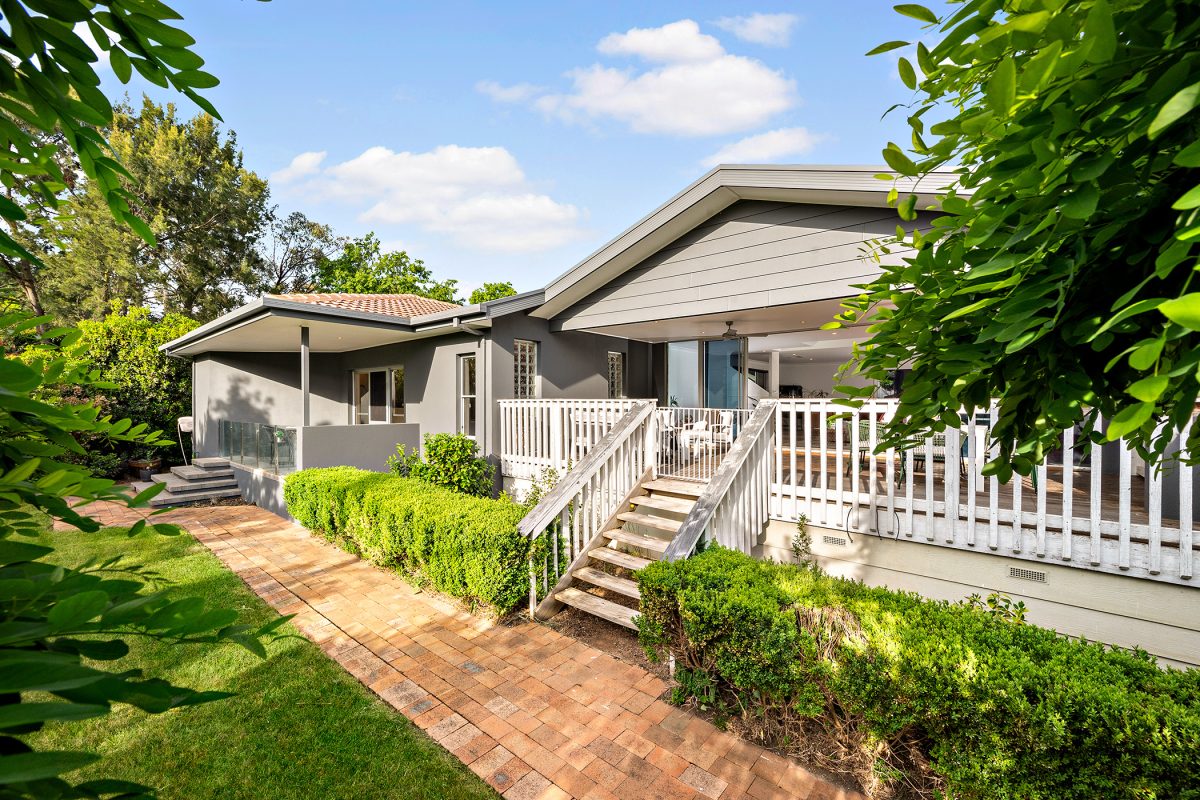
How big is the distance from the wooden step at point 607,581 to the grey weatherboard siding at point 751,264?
4.02 metres

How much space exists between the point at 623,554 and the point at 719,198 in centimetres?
482

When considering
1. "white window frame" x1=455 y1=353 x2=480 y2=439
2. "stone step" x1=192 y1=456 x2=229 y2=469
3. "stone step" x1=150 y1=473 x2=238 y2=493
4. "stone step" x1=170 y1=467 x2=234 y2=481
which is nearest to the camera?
"white window frame" x1=455 y1=353 x2=480 y2=439

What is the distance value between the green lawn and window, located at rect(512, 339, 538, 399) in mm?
5631

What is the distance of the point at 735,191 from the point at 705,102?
12.5 feet

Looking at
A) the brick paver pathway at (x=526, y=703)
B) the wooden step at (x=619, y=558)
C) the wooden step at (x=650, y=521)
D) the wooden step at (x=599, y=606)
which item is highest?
the wooden step at (x=650, y=521)

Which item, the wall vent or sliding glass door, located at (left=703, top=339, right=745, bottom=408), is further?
sliding glass door, located at (left=703, top=339, right=745, bottom=408)

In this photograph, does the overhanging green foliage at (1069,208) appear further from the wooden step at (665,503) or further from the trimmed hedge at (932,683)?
the wooden step at (665,503)

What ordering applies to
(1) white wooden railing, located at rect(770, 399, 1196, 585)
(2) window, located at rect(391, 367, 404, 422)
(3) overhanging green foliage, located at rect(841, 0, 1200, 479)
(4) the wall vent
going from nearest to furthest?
(3) overhanging green foliage, located at rect(841, 0, 1200, 479), (1) white wooden railing, located at rect(770, 399, 1196, 585), (4) the wall vent, (2) window, located at rect(391, 367, 404, 422)

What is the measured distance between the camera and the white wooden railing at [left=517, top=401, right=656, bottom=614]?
17.1 ft

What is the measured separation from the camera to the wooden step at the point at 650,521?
5.62 meters

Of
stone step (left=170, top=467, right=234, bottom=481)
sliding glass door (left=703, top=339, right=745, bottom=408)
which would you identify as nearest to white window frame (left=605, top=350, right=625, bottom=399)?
sliding glass door (left=703, top=339, right=745, bottom=408)

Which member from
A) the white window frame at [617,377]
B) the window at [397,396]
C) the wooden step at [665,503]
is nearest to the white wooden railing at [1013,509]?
the wooden step at [665,503]

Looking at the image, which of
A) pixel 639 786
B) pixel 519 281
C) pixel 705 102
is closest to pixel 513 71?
pixel 705 102

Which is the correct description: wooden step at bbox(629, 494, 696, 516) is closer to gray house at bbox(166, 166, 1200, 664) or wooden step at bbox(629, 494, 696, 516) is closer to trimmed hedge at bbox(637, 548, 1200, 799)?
gray house at bbox(166, 166, 1200, 664)
